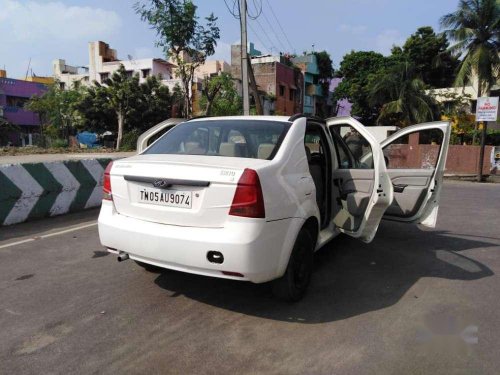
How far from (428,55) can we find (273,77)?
15557 mm

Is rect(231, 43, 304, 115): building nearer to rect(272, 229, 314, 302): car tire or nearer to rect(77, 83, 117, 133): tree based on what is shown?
rect(77, 83, 117, 133): tree

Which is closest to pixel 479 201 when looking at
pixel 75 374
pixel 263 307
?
pixel 263 307

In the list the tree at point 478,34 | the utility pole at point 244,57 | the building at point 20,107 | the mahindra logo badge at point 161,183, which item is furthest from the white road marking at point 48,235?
the building at point 20,107

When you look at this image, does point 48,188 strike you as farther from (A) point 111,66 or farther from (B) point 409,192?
(A) point 111,66

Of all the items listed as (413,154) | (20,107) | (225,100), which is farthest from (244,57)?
(20,107)

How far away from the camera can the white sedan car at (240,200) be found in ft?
10.5

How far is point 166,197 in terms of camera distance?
3.41 meters

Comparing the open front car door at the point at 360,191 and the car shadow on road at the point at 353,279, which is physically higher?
the open front car door at the point at 360,191

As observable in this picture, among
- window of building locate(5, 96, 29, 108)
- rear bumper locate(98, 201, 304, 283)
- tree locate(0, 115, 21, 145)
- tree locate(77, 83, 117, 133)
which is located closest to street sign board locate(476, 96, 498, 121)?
rear bumper locate(98, 201, 304, 283)

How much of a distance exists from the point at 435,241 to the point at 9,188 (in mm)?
6710

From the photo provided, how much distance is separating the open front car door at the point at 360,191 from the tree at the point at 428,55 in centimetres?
3982

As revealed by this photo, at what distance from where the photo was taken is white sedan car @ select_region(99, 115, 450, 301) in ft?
10.5

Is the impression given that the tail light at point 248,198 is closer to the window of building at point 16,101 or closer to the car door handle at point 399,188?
the car door handle at point 399,188

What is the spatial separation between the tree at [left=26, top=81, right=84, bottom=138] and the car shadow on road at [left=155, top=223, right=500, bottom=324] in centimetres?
4256
